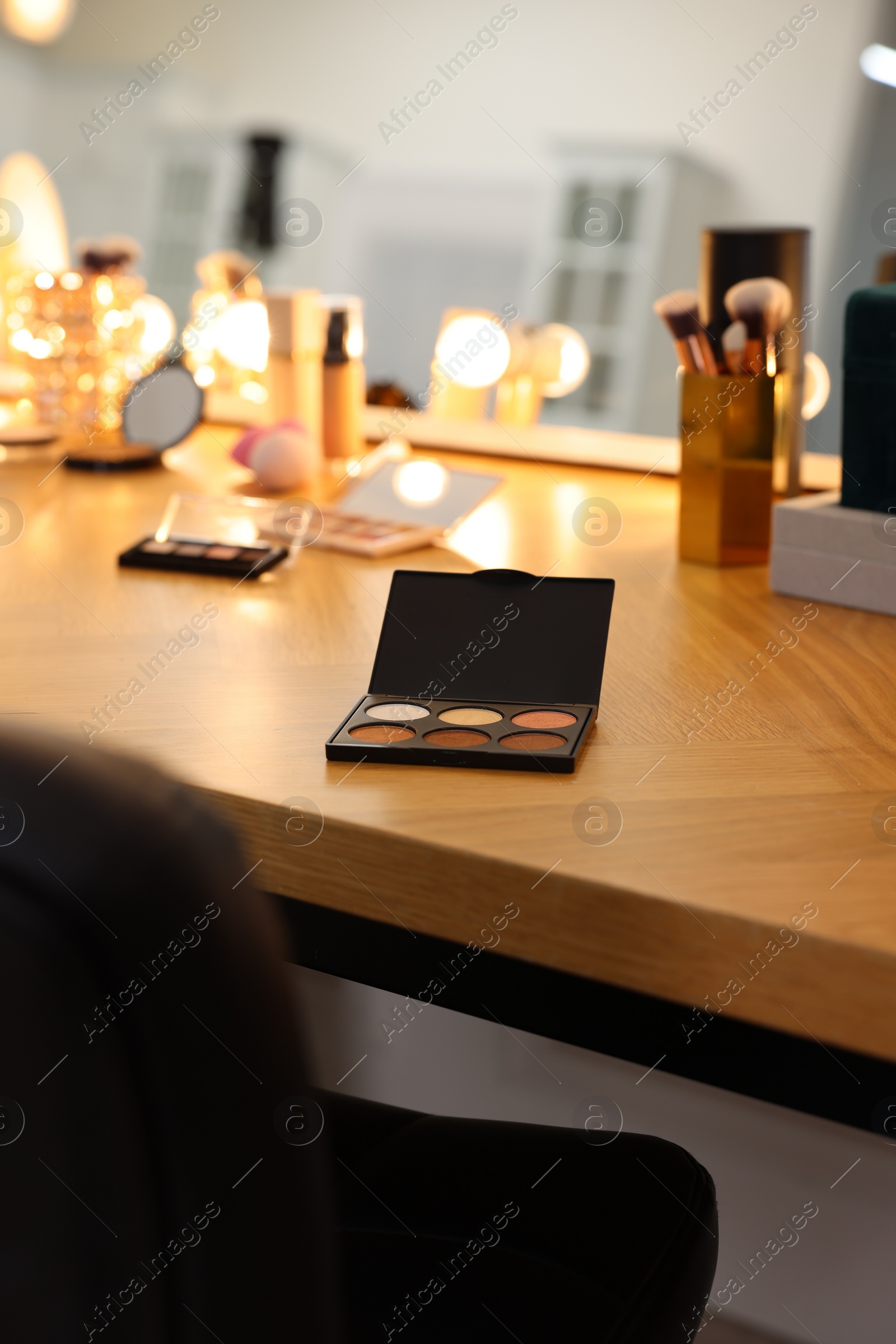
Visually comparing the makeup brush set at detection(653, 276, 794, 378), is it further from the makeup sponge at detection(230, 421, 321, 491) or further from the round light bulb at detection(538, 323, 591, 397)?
the round light bulb at detection(538, 323, 591, 397)

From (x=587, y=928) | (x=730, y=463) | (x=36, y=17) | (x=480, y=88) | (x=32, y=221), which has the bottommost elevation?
(x=587, y=928)

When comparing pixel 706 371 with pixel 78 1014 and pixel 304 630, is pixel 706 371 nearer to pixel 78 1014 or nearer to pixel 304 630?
pixel 304 630

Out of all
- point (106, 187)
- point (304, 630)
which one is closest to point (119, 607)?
point (304, 630)

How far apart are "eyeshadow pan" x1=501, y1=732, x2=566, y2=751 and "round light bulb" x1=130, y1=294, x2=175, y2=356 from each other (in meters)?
1.08

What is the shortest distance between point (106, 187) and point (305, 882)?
3.58 metres

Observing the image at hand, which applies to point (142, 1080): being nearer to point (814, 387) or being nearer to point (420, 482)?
point (420, 482)

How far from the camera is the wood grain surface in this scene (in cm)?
44

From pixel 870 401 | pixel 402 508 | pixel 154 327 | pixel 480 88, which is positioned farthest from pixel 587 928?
pixel 480 88

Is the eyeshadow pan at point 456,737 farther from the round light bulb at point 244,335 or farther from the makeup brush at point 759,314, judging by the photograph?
the round light bulb at point 244,335

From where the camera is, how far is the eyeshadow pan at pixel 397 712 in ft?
2.02

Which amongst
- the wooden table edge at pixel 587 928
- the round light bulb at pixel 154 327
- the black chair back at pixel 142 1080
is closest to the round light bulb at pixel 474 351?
the round light bulb at pixel 154 327

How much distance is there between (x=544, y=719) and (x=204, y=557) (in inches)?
17.4

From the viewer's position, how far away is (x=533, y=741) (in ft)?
1.95

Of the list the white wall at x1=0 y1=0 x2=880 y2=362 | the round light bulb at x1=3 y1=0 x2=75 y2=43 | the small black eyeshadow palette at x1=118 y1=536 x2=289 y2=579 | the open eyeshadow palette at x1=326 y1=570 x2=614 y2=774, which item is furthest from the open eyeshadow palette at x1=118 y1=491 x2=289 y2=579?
the round light bulb at x1=3 y1=0 x2=75 y2=43
